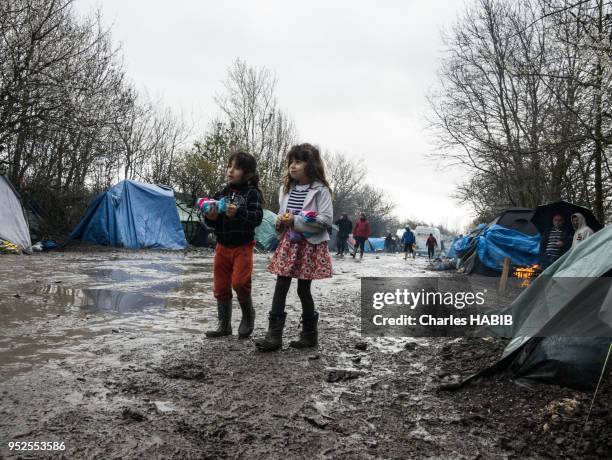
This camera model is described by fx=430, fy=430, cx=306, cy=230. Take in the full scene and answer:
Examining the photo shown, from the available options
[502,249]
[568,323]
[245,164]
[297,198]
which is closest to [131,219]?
[502,249]

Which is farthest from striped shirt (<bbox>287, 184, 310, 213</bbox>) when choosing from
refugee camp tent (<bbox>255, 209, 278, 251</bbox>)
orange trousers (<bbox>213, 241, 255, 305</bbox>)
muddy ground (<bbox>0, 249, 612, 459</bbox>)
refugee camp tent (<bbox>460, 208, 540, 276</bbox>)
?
refugee camp tent (<bbox>255, 209, 278, 251</bbox>)

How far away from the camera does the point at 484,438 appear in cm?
186

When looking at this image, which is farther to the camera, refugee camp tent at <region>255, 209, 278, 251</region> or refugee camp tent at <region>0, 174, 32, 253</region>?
refugee camp tent at <region>255, 209, 278, 251</region>

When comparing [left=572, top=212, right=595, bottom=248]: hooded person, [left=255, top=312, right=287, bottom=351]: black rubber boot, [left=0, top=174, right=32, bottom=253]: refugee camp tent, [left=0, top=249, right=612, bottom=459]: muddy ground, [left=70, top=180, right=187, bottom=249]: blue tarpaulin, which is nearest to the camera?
[left=0, top=249, right=612, bottom=459]: muddy ground

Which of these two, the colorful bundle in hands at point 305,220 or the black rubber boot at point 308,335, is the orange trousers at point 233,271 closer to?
the colorful bundle in hands at point 305,220

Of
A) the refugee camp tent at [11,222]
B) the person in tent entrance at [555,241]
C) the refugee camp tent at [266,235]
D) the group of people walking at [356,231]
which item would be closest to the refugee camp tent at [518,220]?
the person in tent entrance at [555,241]

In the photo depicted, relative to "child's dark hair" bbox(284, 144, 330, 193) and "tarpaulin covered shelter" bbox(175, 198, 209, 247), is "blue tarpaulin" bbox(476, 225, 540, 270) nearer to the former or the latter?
"child's dark hair" bbox(284, 144, 330, 193)

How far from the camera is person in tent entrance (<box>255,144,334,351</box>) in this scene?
3.14 meters

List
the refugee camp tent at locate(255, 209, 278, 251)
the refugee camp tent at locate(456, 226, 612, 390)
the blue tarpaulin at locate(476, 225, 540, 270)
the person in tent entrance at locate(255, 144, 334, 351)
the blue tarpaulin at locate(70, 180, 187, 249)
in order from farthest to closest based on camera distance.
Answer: the refugee camp tent at locate(255, 209, 278, 251) → the blue tarpaulin at locate(70, 180, 187, 249) → the blue tarpaulin at locate(476, 225, 540, 270) → the person in tent entrance at locate(255, 144, 334, 351) → the refugee camp tent at locate(456, 226, 612, 390)

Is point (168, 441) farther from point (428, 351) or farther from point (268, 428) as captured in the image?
point (428, 351)

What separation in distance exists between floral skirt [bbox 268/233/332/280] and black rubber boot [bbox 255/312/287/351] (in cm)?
32

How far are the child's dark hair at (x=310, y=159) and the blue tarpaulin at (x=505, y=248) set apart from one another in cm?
765

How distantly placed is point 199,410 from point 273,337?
1.13m

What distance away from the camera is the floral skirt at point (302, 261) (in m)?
3.15
